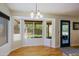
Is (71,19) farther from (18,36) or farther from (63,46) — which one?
(18,36)

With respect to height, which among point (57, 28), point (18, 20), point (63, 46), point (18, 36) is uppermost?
point (18, 20)

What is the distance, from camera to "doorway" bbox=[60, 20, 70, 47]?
20.5 feet

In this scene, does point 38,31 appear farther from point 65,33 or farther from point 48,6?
point 48,6

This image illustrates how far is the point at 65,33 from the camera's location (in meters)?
6.40

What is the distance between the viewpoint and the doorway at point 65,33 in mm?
6242

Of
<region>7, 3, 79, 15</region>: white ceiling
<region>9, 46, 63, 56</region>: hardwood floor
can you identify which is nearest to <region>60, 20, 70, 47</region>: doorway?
<region>9, 46, 63, 56</region>: hardwood floor

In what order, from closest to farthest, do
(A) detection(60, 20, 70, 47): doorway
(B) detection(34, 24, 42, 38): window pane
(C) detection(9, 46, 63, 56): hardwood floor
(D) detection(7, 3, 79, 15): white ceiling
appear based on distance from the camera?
(D) detection(7, 3, 79, 15): white ceiling < (C) detection(9, 46, 63, 56): hardwood floor < (A) detection(60, 20, 70, 47): doorway < (B) detection(34, 24, 42, 38): window pane

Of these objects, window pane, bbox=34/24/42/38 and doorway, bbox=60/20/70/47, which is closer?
doorway, bbox=60/20/70/47

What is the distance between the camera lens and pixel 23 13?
5301mm

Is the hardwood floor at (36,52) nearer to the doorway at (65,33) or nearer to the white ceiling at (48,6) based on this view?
the doorway at (65,33)

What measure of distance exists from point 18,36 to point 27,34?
830 mm

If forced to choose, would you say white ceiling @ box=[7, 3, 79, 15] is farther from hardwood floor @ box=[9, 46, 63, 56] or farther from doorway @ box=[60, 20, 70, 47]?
hardwood floor @ box=[9, 46, 63, 56]

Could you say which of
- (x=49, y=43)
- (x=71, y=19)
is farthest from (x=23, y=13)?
(x=71, y=19)

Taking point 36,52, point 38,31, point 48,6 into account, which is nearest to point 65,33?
point 38,31
